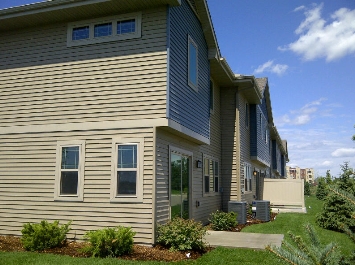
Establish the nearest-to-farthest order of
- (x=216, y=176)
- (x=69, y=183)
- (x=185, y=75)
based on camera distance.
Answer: (x=69, y=183)
(x=185, y=75)
(x=216, y=176)

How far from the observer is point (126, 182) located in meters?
9.10

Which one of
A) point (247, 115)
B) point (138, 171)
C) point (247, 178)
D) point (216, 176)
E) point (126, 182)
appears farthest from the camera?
point (247, 115)

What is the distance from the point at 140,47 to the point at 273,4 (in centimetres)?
396

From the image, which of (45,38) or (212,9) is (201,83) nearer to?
(212,9)

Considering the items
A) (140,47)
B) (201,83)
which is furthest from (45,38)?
(201,83)

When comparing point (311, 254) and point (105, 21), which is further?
point (105, 21)

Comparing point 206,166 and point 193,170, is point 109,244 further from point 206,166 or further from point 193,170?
point 206,166

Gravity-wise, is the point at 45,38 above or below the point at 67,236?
above

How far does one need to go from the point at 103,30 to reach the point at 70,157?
3.57m

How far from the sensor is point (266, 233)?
11367mm

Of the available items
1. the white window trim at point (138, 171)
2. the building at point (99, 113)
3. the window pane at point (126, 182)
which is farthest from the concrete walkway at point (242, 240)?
the window pane at point (126, 182)

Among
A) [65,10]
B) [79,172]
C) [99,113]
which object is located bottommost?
[79,172]

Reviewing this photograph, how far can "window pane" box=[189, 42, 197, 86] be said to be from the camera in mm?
11148

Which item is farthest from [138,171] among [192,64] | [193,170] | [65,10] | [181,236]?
[65,10]
